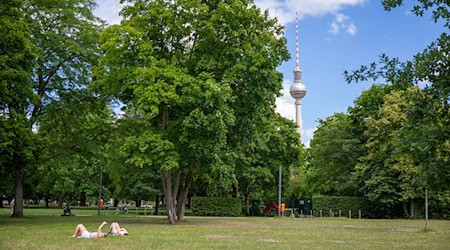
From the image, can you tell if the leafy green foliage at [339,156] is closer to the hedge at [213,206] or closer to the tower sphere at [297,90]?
the hedge at [213,206]

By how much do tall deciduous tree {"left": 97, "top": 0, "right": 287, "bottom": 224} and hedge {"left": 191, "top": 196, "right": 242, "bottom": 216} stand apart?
58.8ft

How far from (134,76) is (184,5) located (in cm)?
494

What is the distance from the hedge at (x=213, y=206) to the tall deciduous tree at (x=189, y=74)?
58.8 feet

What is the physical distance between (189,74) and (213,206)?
875 inches

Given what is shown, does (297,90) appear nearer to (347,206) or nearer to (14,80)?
(347,206)

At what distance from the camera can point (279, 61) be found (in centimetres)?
3036

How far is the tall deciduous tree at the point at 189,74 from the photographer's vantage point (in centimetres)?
2697

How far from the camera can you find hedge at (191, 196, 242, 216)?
161 ft

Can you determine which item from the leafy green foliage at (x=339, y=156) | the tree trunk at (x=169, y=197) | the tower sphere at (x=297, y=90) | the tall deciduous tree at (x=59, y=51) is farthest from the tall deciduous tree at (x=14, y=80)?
the tower sphere at (x=297, y=90)

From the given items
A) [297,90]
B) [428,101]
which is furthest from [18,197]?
[297,90]

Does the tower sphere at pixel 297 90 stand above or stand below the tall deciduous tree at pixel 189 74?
above

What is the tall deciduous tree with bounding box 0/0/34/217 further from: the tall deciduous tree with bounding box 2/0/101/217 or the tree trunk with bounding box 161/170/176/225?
the tree trunk with bounding box 161/170/176/225

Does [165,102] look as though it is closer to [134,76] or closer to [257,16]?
[134,76]

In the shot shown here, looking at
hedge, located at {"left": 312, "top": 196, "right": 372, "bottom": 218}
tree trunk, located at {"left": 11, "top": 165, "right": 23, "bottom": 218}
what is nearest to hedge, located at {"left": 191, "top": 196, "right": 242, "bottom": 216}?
hedge, located at {"left": 312, "top": 196, "right": 372, "bottom": 218}
